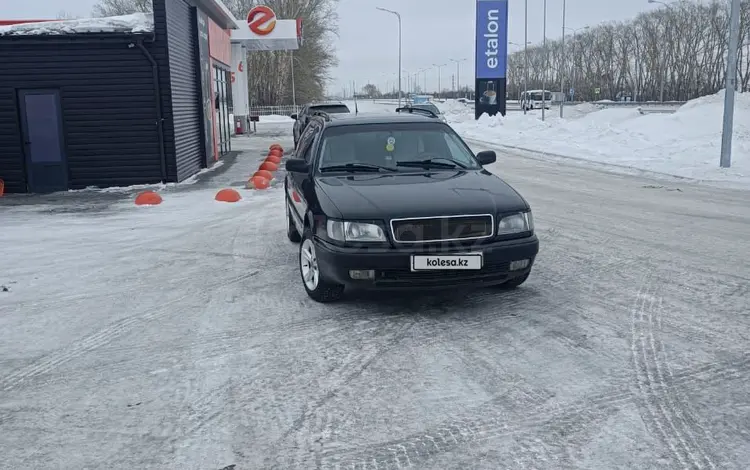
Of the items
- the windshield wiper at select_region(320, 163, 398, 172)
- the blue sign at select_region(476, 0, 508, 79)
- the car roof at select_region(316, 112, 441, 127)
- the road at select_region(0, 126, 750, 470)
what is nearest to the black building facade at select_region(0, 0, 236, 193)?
the road at select_region(0, 126, 750, 470)

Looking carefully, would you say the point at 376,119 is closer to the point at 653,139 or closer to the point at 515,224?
the point at 515,224

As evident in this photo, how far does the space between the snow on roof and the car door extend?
7975 mm

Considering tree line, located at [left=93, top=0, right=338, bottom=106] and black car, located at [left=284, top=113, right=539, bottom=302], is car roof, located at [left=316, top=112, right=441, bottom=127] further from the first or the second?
tree line, located at [left=93, top=0, right=338, bottom=106]

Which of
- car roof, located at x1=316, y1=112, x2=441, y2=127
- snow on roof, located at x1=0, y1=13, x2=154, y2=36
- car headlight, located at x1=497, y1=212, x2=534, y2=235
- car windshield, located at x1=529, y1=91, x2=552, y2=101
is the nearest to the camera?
car headlight, located at x1=497, y1=212, x2=534, y2=235

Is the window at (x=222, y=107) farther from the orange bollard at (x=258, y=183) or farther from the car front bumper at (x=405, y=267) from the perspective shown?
the car front bumper at (x=405, y=267)

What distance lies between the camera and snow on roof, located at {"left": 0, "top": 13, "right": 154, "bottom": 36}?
14.0 meters

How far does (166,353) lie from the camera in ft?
15.9

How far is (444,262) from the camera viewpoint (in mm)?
5270

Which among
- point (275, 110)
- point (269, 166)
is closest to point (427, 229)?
point (269, 166)

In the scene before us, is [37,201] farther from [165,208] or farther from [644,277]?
[644,277]

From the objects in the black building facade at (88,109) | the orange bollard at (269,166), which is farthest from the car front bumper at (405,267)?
the orange bollard at (269,166)

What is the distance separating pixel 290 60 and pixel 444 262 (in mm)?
69580

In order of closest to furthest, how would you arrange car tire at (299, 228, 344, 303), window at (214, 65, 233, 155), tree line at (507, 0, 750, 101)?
1. car tire at (299, 228, 344, 303)
2. window at (214, 65, 233, 155)
3. tree line at (507, 0, 750, 101)

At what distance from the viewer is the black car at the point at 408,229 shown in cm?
530
